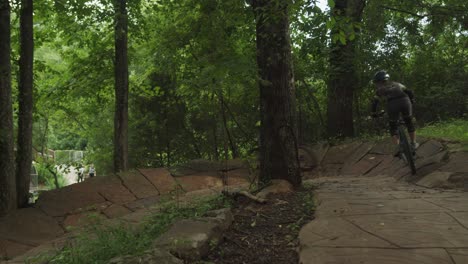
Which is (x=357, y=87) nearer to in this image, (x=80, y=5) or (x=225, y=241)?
(x=80, y=5)

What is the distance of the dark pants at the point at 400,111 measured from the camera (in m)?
7.91

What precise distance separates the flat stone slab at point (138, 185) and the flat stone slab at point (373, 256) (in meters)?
6.39

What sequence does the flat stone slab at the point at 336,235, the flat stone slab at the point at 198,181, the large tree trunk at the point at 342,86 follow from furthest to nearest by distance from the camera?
the large tree trunk at the point at 342,86 < the flat stone slab at the point at 198,181 < the flat stone slab at the point at 336,235

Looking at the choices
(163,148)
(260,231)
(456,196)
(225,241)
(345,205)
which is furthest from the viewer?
(163,148)

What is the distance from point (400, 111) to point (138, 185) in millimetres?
5551

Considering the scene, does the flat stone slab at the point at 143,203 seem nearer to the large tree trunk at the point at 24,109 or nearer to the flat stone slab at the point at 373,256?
the large tree trunk at the point at 24,109

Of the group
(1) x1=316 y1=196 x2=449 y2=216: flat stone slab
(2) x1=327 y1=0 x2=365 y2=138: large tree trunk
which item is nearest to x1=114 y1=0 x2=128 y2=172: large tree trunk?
(2) x1=327 y1=0 x2=365 y2=138: large tree trunk

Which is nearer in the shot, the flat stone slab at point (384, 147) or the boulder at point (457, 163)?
the boulder at point (457, 163)

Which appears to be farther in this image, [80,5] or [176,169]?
[176,169]

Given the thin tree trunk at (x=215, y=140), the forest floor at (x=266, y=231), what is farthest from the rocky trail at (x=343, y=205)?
the thin tree trunk at (x=215, y=140)

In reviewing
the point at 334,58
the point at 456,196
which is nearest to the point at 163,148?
the point at 334,58

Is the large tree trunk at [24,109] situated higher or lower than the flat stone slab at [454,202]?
higher

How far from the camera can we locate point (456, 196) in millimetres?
5805

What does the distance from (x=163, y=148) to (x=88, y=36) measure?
4163 millimetres
